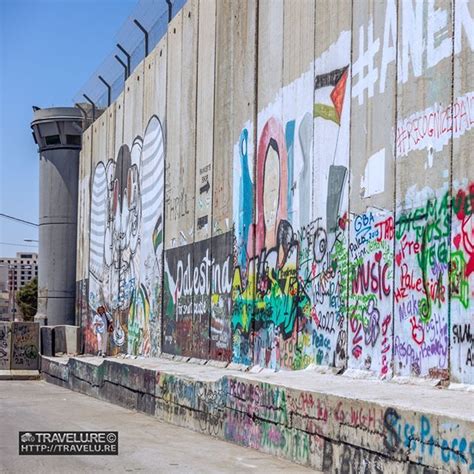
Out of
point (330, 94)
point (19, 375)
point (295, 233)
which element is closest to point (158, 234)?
point (295, 233)

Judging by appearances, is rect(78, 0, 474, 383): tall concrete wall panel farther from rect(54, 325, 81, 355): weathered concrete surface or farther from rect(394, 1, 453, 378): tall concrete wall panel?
rect(54, 325, 81, 355): weathered concrete surface

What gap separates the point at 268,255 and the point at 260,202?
106 cm

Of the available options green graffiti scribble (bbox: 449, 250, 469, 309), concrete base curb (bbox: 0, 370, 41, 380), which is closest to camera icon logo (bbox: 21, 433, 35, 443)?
green graffiti scribble (bbox: 449, 250, 469, 309)

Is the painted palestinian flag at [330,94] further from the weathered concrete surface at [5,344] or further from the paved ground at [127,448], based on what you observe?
the weathered concrete surface at [5,344]

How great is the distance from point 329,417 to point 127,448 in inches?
130

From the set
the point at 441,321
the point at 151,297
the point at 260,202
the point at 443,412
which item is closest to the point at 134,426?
the point at 260,202

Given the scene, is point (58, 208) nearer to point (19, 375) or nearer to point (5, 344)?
point (5, 344)

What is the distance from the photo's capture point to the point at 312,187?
1428cm

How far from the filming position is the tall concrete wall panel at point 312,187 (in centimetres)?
1070

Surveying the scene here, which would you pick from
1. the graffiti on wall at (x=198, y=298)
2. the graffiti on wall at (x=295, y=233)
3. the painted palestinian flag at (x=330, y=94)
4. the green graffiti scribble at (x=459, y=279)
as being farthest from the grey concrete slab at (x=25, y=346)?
the green graffiti scribble at (x=459, y=279)

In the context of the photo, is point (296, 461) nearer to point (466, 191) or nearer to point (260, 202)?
point (466, 191)

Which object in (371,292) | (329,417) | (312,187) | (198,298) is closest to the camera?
(329,417)

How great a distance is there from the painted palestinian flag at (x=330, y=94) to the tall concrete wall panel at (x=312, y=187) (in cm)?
3

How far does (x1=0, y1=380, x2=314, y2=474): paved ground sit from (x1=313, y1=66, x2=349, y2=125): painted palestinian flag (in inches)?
195
